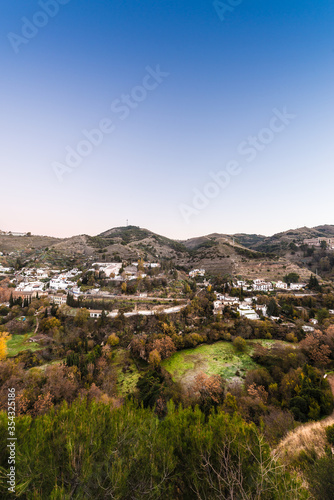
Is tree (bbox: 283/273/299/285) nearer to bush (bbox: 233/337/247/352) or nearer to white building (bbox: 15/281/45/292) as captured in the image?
bush (bbox: 233/337/247/352)

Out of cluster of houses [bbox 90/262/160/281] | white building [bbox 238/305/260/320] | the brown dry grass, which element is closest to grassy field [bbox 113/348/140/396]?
the brown dry grass

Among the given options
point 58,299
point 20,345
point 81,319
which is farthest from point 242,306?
point 58,299

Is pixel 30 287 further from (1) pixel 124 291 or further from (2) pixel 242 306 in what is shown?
(2) pixel 242 306

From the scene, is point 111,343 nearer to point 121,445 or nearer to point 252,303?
point 121,445

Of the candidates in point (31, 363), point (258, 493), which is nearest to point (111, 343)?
point (31, 363)

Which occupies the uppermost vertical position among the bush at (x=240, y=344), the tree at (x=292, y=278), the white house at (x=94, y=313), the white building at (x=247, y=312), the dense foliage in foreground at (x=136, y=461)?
the dense foliage in foreground at (x=136, y=461)

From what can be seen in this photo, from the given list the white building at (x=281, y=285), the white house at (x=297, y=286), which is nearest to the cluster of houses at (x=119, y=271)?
the white building at (x=281, y=285)

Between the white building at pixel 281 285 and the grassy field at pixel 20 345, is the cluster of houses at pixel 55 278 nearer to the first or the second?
the grassy field at pixel 20 345
